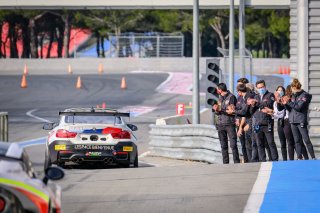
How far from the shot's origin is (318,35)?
26.7m

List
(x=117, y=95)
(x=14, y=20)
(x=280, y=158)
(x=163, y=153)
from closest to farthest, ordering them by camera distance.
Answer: (x=280, y=158), (x=163, y=153), (x=117, y=95), (x=14, y=20)

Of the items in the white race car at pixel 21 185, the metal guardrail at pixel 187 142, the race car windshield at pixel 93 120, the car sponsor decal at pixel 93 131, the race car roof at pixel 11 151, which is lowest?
the metal guardrail at pixel 187 142

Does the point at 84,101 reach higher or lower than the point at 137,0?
lower

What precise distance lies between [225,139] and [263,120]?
136 centimetres

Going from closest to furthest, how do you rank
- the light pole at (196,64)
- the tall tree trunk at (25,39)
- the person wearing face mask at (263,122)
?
the person wearing face mask at (263,122), the light pole at (196,64), the tall tree trunk at (25,39)

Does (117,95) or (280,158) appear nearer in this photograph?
(280,158)

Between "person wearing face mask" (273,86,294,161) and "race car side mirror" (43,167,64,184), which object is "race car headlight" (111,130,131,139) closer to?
"person wearing face mask" (273,86,294,161)

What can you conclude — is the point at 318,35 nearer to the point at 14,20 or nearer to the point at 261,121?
the point at 261,121

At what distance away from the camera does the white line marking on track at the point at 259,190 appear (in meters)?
12.1

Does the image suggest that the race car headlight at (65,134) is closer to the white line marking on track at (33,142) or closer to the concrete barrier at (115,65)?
the white line marking on track at (33,142)

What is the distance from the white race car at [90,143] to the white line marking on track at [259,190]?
4.20 m

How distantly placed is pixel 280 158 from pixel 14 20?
8168 centimetres

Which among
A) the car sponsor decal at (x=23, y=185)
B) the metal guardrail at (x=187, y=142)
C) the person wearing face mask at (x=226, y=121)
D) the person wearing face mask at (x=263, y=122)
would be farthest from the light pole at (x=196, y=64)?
the car sponsor decal at (x=23, y=185)

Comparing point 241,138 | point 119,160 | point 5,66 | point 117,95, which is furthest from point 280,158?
point 5,66
